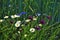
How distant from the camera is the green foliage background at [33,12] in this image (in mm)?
2686

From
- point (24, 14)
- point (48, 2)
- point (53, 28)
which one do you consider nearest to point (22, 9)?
point (24, 14)

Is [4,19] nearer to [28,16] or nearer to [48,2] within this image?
[28,16]

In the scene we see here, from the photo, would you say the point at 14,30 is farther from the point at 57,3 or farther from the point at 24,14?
the point at 57,3

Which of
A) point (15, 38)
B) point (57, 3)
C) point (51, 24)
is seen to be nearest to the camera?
point (15, 38)

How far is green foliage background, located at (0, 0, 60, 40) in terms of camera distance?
2.69 m

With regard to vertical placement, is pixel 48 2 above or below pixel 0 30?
above

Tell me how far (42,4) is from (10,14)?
0.45m

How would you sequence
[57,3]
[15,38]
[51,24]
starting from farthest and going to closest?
[57,3]
[51,24]
[15,38]

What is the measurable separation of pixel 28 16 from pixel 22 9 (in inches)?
8.2

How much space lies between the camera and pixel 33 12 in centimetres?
296

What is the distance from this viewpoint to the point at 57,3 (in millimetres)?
3080

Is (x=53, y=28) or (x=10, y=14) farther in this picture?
(x=10, y=14)

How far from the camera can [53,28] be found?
2.76 metres

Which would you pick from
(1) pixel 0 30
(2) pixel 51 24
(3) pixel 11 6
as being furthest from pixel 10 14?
(2) pixel 51 24
